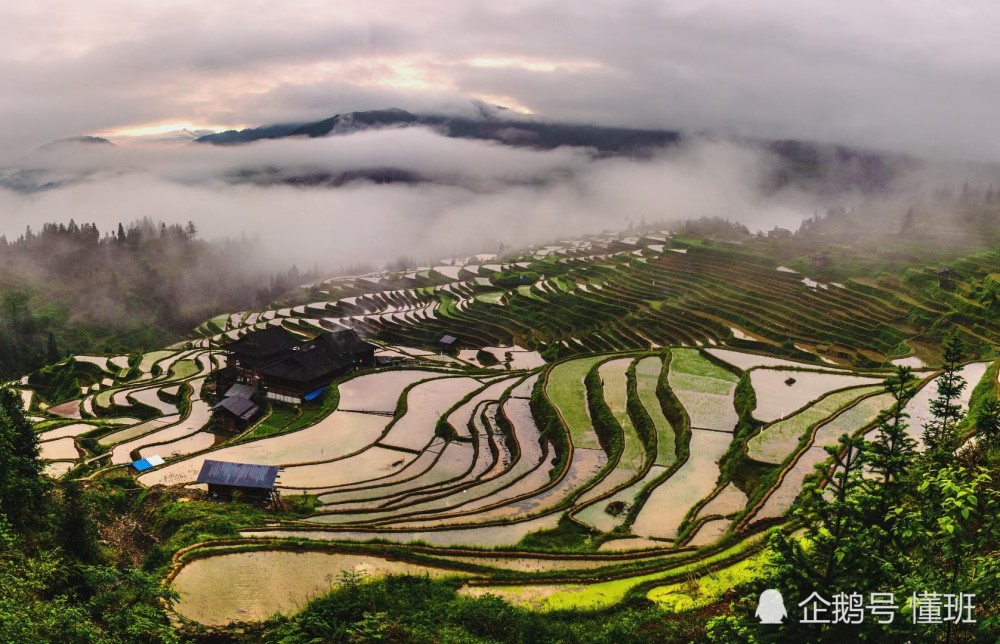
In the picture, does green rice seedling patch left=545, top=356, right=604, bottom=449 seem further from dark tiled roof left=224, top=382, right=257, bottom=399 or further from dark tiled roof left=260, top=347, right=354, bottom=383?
dark tiled roof left=224, top=382, right=257, bottom=399

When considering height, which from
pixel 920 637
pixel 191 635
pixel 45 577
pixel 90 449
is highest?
pixel 920 637

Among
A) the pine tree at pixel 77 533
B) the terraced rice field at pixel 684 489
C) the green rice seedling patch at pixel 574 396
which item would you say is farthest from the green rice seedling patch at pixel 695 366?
the pine tree at pixel 77 533

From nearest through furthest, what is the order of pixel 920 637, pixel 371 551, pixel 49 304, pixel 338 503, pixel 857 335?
pixel 920 637
pixel 371 551
pixel 338 503
pixel 857 335
pixel 49 304

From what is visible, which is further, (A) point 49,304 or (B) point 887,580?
(A) point 49,304

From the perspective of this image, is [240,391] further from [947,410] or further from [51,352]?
[51,352]

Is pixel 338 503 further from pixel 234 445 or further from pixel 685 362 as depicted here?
pixel 685 362

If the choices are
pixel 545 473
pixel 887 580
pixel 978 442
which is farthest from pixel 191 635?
pixel 978 442

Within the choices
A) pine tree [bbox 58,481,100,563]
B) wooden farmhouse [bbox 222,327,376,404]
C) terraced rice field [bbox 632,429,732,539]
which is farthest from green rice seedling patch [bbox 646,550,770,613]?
wooden farmhouse [bbox 222,327,376,404]
